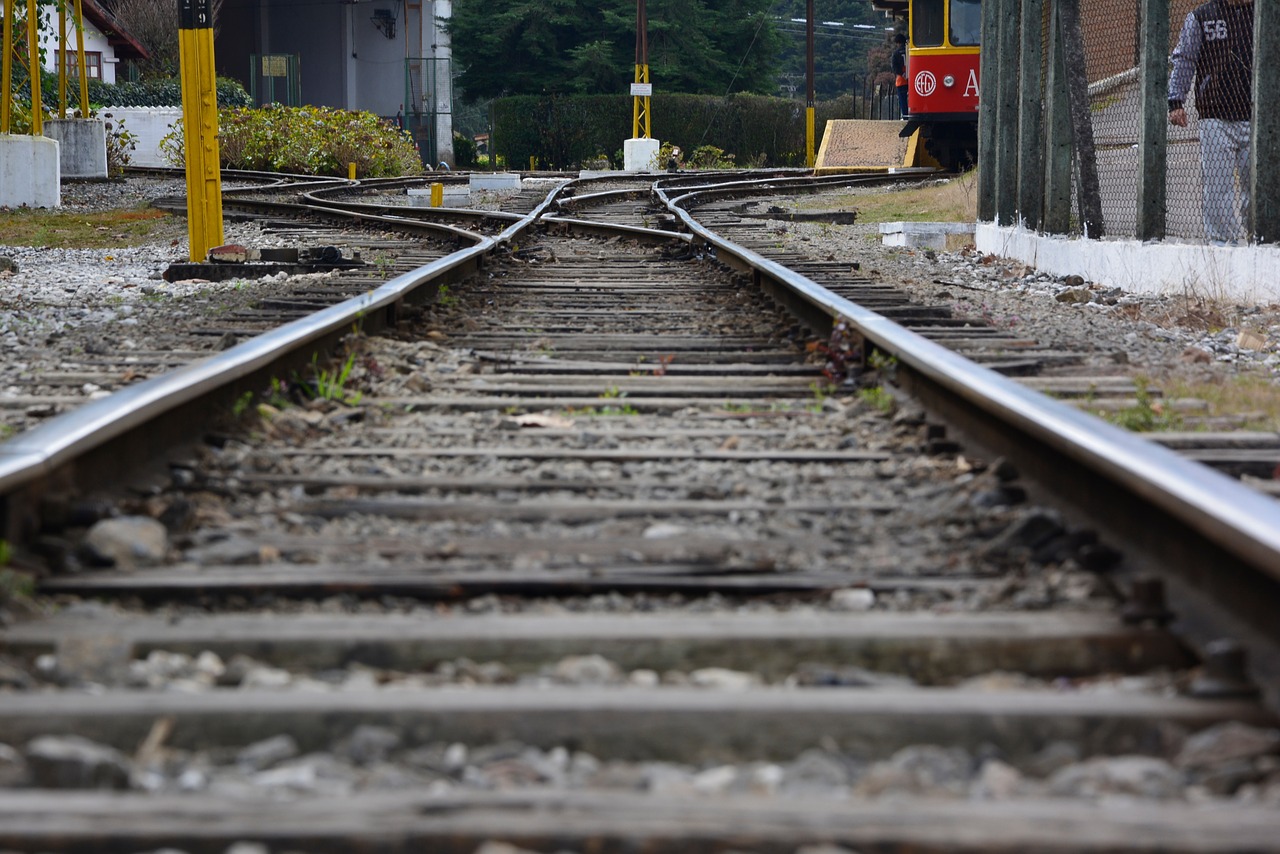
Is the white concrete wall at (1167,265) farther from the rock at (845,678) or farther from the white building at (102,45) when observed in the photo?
the white building at (102,45)

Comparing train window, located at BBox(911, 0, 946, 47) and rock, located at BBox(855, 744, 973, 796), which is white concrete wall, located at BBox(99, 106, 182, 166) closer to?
train window, located at BBox(911, 0, 946, 47)

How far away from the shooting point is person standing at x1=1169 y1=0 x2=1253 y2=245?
8352 mm

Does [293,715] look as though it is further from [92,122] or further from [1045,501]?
[92,122]

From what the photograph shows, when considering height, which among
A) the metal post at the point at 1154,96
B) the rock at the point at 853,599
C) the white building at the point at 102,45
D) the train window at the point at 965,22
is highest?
the white building at the point at 102,45

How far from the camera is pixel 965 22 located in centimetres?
2284

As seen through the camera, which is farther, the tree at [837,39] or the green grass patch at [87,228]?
the tree at [837,39]

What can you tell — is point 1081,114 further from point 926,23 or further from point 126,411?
point 926,23

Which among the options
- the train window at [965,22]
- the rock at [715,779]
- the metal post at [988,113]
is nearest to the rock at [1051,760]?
the rock at [715,779]

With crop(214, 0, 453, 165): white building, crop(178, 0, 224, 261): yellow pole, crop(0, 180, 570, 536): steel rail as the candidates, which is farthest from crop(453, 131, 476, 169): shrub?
crop(0, 180, 570, 536): steel rail

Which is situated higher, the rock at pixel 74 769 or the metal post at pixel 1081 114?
the metal post at pixel 1081 114

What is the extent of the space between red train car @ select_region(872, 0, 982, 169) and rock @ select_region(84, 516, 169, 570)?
21.4m

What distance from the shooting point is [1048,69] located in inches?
388

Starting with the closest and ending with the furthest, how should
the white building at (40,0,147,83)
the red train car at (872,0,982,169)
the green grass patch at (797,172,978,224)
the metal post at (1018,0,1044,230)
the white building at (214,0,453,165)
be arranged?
1. the metal post at (1018,0,1044,230)
2. the green grass patch at (797,172,978,224)
3. the red train car at (872,0,982,169)
4. the white building at (40,0,147,83)
5. the white building at (214,0,453,165)

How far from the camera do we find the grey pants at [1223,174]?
830cm
